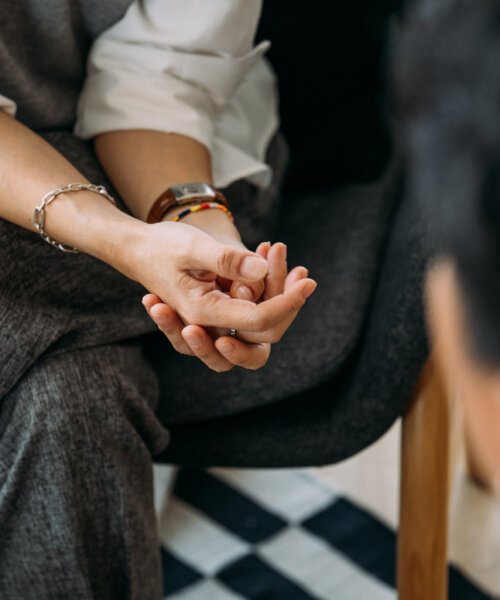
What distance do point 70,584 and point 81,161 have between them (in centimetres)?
38

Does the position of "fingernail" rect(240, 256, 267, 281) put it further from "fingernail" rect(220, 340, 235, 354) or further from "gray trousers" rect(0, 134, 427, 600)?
"gray trousers" rect(0, 134, 427, 600)

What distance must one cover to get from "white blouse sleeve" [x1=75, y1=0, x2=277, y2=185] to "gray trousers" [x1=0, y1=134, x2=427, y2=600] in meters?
0.05

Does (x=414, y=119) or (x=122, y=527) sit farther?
(x=122, y=527)

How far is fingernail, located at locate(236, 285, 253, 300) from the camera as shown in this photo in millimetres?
562

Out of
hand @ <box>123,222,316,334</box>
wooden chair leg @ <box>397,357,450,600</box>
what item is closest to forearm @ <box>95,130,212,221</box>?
hand @ <box>123,222,316,334</box>

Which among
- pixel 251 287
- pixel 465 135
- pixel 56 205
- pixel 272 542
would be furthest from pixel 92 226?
pixel 272 542

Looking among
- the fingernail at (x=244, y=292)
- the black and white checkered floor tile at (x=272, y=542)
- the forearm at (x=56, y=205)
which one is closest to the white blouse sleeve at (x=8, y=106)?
the forearm at (x=56, y=205)

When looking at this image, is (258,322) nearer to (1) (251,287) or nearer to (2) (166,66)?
(1) (251,287)

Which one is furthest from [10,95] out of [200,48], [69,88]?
[200,48]

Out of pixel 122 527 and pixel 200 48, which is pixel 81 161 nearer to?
pixel 200 48

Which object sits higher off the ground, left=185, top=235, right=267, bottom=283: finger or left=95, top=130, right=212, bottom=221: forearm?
left=185, top=235, right=267, bottom=283: finger

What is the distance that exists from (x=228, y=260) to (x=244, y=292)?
52mm

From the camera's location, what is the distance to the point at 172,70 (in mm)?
728

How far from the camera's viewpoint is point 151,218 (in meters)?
0.65
